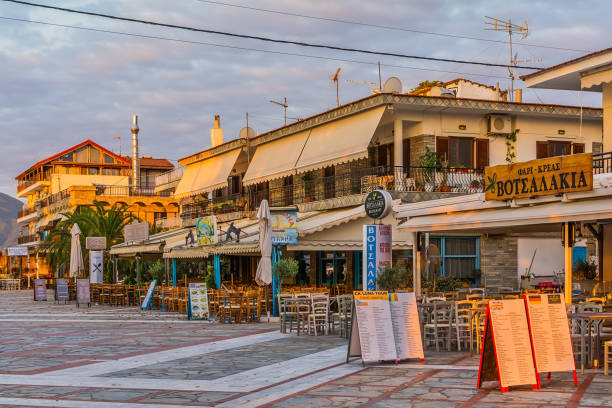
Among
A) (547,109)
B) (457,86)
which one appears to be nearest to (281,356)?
(547,109)

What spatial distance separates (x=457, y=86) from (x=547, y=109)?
4.20 meters

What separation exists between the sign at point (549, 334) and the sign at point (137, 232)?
21.4m

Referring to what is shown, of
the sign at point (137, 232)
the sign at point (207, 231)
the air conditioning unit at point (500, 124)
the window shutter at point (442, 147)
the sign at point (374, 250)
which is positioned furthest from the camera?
the sign at point (137, 232)

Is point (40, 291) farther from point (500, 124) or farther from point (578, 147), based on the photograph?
point (578, 147)

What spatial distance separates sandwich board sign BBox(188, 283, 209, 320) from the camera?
2123cm

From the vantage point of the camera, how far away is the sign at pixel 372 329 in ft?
37.5

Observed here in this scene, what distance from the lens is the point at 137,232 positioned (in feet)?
97.3

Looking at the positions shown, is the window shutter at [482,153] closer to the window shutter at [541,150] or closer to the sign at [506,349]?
the window shutter at [541,150]

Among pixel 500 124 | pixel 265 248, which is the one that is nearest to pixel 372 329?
pixel 265 248

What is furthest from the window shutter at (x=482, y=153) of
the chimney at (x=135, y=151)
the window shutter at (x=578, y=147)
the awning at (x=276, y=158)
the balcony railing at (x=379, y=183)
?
the chimney at (x=135, y=151)

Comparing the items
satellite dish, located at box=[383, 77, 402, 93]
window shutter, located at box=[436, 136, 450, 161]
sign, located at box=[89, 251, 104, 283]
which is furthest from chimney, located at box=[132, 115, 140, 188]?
window shutter, located at box=[436, 136, 450, 161]

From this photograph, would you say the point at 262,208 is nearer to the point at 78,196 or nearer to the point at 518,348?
the point at 518,348

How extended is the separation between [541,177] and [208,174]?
24035 millimetres

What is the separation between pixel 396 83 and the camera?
27734mm
